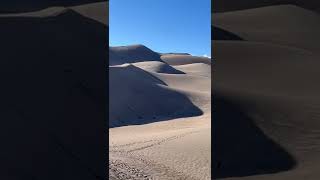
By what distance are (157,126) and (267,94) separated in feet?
69.0

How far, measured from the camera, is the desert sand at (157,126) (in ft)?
37.2

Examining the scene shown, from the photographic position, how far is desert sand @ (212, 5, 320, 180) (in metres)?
4.34

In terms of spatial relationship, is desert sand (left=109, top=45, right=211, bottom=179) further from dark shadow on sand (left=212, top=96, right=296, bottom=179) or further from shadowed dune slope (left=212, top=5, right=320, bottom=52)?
shadowed dune slope (left=212, top=5, right=320, bottom=52)
